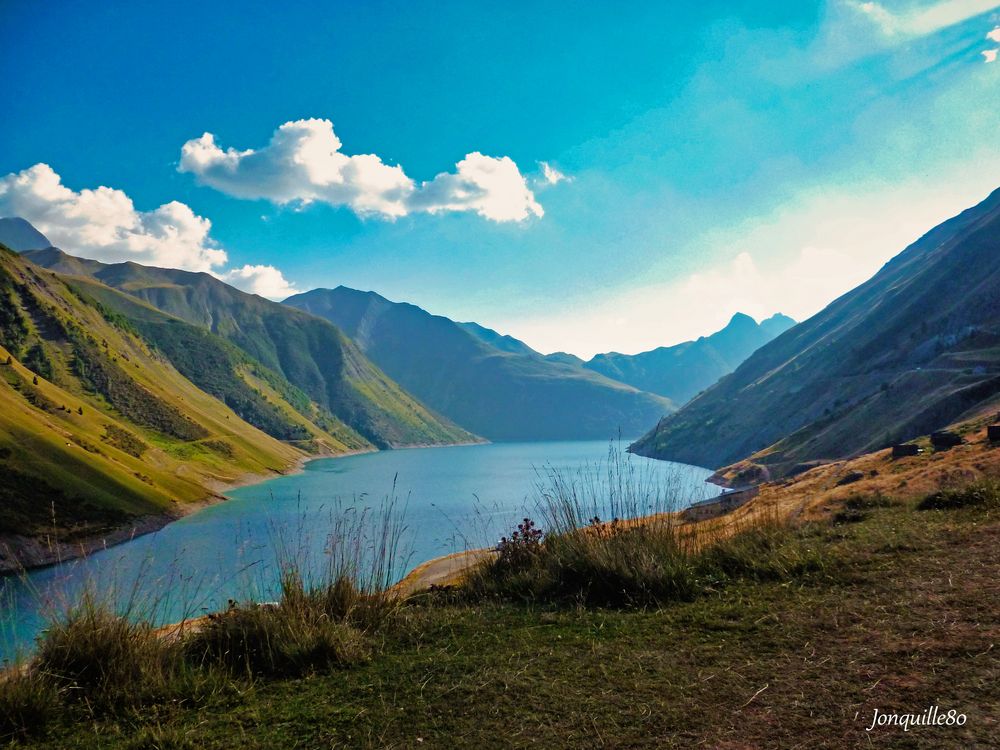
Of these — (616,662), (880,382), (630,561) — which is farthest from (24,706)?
(880,382)

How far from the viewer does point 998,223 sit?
141500mm

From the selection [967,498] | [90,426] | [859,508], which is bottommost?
[859,508]

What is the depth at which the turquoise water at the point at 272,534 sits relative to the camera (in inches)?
312

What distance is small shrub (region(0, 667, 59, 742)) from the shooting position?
496 centimetres

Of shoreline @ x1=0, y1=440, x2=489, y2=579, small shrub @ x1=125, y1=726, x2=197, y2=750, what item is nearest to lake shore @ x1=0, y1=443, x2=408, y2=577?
shoreline @ x1=0, y1=440, x2=489, y2=579

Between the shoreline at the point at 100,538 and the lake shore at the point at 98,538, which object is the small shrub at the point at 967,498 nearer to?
the shoreline at the point at 100,538

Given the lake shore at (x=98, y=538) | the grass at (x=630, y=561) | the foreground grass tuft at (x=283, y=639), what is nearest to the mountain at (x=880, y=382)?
the grass at (x=630, y=561)

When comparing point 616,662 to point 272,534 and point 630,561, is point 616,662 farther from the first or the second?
point 272,534

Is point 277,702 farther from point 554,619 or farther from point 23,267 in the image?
point 23,267

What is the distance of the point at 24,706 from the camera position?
507 centimetres

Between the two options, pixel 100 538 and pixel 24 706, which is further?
pixel 100 538

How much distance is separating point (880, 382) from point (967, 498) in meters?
118

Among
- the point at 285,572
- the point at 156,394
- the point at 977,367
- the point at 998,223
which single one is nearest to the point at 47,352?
the point at 156,394

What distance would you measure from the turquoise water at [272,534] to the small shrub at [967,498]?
439 cm
